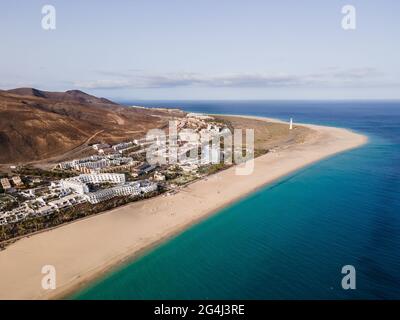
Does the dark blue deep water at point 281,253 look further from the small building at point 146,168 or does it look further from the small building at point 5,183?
the small building at point 5,183

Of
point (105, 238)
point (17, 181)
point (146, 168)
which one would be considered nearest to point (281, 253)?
point (105, 238)

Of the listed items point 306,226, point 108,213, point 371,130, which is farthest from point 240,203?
point 371,130

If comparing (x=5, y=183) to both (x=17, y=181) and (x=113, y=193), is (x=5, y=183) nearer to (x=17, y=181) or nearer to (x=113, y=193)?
(x=17, y=181)

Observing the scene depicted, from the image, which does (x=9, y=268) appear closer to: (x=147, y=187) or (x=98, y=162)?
(x=147, y=187)

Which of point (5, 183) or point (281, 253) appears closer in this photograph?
point (281, 253)

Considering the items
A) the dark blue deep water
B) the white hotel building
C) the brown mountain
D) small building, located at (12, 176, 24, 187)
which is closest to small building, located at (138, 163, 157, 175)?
the white hotel building
